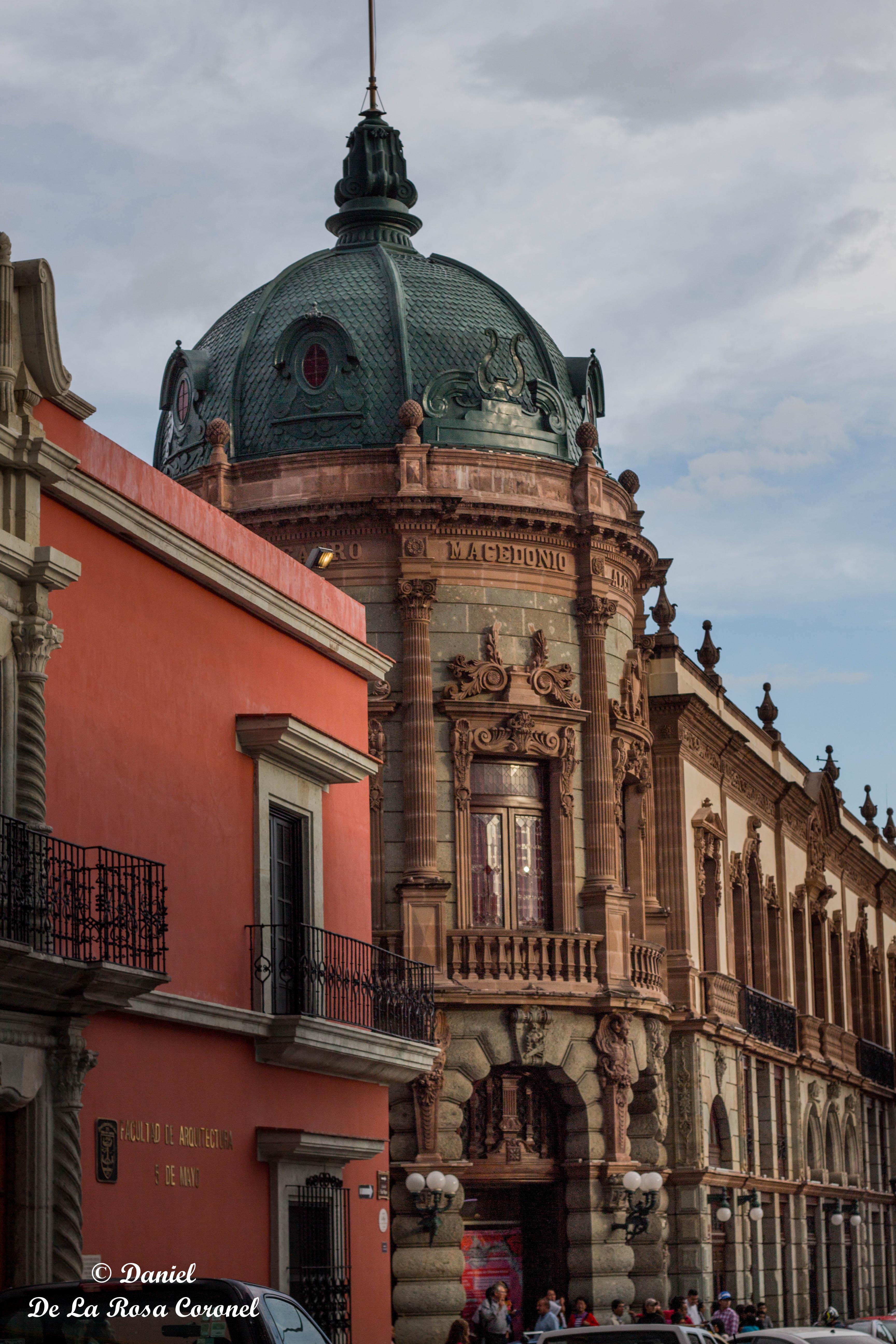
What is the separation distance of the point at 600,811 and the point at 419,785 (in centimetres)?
267

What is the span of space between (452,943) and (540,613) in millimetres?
4816

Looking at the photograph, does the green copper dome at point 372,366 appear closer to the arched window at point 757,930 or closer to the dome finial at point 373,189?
the dome finial at point 373,189

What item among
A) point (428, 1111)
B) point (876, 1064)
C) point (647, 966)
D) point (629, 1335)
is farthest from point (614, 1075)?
point (876, 1064)

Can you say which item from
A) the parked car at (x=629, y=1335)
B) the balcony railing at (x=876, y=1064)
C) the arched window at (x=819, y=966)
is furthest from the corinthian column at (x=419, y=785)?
the balcony railing at (x=876, y=1064)

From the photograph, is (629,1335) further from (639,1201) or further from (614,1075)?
(639,1201)

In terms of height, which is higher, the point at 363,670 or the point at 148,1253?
the point at 363,670

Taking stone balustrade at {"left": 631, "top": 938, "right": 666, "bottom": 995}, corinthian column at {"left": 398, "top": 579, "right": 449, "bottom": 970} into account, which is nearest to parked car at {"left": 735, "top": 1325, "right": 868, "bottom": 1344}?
corinthian column at {"left": 398, "top": 579, "right": 449, "bottom": 970}

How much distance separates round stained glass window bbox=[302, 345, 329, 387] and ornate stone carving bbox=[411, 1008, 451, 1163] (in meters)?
9.35

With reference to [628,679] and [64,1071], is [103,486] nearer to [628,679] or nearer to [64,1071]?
[64,1071]

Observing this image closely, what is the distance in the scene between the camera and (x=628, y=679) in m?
31.6

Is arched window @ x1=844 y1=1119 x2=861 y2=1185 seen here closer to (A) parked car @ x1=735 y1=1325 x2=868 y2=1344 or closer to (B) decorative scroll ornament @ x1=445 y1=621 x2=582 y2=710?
(B) decorative scroll ornament @ x1=445 y1=621 x2=582 y2=710

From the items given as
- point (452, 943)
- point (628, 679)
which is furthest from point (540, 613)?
point (452, 943)

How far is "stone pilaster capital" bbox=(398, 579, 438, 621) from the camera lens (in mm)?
29594

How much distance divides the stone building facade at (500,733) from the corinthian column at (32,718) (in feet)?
44.0
